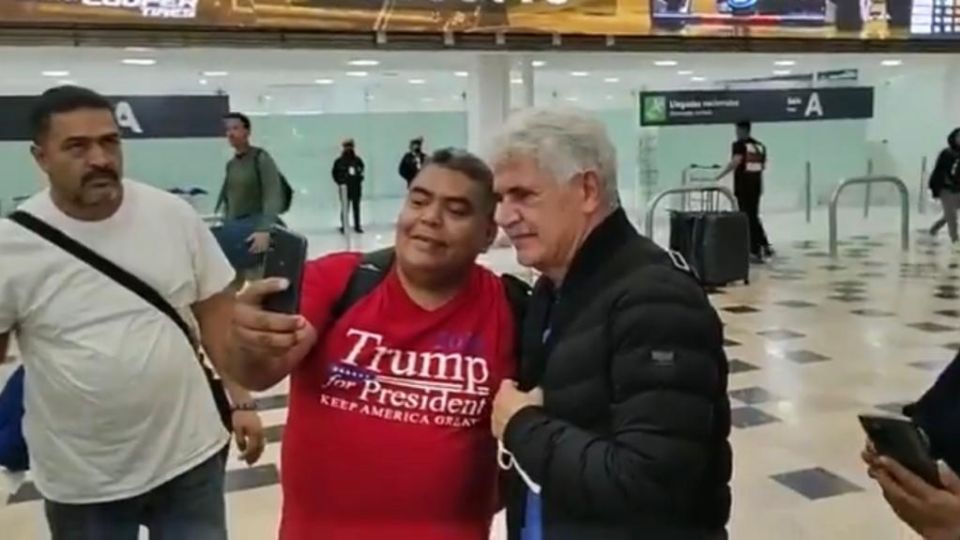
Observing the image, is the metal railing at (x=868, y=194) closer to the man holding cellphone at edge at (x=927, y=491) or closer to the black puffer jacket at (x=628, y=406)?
the man holding cellphone at edge at (x=927, y=491)

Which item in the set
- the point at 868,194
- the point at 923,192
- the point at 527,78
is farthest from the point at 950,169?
the point at 923,192

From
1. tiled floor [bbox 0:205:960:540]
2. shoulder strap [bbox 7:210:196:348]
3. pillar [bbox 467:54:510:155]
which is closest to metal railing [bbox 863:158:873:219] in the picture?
tiled floor [bbox 0:205:960:540]

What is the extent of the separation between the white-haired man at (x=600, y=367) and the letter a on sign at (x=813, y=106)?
1284 cm

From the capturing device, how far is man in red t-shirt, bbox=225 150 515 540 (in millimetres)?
1516

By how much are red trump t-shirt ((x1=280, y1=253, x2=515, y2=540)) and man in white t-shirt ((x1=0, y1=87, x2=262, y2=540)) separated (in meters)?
0.30

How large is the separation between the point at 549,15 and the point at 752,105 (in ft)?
19.8

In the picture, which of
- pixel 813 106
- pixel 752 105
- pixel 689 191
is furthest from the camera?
pixel 813 106

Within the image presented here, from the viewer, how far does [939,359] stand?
18.6 ft

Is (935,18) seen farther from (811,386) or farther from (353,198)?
(353,198)

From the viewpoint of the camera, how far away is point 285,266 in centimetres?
139

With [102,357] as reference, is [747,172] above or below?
below

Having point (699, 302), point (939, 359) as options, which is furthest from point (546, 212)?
point (939, 359)

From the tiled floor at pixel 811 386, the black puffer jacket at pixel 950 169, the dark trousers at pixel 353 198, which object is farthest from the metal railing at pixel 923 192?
the dark trousers at pixel 353 198

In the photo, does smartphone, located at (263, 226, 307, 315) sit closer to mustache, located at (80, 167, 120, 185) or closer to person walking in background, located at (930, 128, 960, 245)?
mustache, located at (80, 167, 120, 185)
